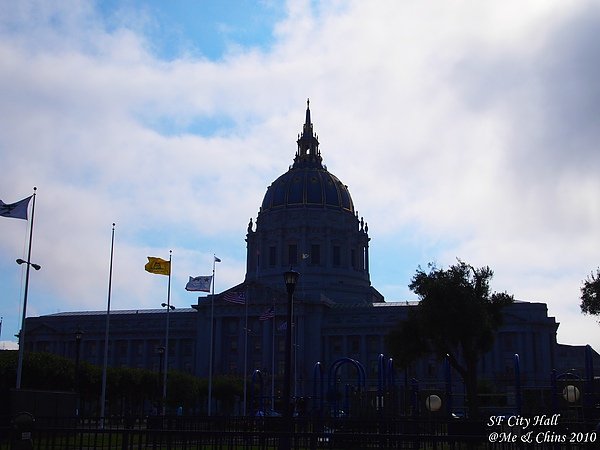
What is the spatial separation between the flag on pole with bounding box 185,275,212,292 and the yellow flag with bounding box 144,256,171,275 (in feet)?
22.3

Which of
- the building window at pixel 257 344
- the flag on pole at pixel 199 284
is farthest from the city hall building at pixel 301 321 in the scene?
the flag on pole at pixel 199 284

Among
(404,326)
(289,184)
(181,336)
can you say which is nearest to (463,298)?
(404,326)

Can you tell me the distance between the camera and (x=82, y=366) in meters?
76.5

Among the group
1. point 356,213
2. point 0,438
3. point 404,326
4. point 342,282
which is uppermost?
point 356,213

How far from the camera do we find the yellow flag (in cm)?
6525

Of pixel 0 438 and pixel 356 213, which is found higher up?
pixel 356 213

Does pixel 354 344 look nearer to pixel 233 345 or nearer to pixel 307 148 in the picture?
pixel 233 345

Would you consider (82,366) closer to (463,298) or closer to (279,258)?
(463,298)

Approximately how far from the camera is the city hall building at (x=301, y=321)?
391ft

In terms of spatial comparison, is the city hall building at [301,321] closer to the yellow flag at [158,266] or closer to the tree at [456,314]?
the yellow flag at [158,266]

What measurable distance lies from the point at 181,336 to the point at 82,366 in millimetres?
53987

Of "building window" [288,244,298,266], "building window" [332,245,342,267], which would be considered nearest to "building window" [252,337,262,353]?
"building window" [288,244,298,266]

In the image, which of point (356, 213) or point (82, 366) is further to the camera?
point (356, 213)

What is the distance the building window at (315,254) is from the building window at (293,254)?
282cm
